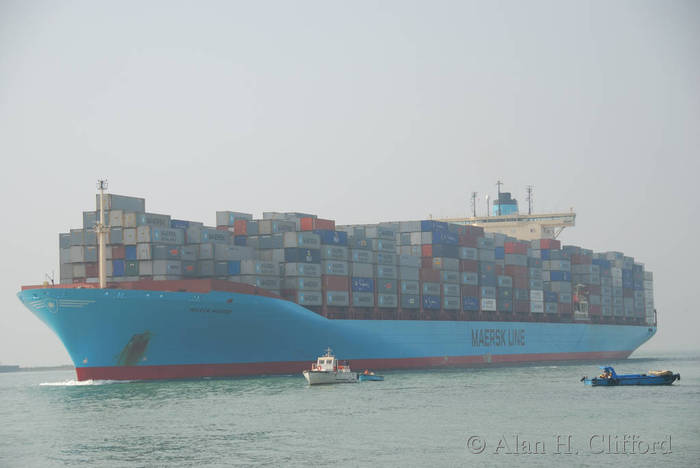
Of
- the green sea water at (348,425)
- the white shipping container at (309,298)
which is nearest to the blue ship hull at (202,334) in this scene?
the white shipping container at (309,298)

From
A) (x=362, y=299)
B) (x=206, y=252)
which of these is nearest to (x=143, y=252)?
(x=206, y=252)

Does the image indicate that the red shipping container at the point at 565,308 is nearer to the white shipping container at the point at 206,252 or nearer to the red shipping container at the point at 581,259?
the red shipping container at the point at 581,259

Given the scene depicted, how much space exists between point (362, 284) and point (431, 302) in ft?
32.7

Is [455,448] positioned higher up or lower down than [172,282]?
lower down

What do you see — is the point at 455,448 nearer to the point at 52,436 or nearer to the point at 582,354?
the point at 52,436

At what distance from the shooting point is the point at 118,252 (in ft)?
199

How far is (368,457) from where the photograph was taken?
31.4m

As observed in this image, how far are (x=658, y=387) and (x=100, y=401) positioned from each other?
34986 mm

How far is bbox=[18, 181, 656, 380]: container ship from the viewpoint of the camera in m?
55.0

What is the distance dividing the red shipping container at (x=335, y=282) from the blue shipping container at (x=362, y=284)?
2.13 ft

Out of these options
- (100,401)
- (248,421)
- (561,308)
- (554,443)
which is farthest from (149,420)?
(561,308)

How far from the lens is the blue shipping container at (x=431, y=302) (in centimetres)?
7794

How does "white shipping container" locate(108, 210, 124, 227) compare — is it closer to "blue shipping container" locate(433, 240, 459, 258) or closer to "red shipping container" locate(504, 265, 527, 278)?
→ "blue shipping container" locate(433, 240, 459, 258)
